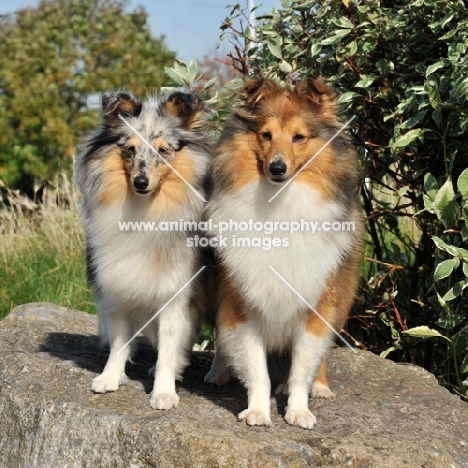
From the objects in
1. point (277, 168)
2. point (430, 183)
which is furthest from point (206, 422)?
point (430, 183)

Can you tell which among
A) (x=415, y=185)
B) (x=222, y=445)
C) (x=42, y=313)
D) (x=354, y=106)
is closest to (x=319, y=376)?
(x=222, y=445)

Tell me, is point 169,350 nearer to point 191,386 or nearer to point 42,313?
point 191,386

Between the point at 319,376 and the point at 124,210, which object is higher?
the point at 124,210

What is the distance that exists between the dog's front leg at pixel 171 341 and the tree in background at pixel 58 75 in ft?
55.1

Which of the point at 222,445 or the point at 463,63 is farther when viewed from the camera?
the point at 463,63

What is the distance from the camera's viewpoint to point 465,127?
424cm

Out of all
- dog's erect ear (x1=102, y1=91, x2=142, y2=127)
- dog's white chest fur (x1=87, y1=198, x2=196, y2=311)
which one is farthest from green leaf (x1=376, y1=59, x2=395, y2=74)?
dog's white chest fur (x1=87, y1=198, x2=196, y2=311)

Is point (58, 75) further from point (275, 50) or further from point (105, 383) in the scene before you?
point (105, 383)

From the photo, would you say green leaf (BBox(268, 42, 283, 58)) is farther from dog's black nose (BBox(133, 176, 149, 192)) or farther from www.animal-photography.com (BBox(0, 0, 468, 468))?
dog's black nose (BBox(133, 176, 149, 192))

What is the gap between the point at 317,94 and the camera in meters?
3.88

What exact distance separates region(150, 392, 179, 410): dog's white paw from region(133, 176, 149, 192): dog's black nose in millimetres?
1095

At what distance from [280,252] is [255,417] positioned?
33.7 inches

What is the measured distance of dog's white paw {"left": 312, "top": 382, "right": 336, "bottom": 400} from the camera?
13.8 ft

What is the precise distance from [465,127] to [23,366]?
9.66 feet
